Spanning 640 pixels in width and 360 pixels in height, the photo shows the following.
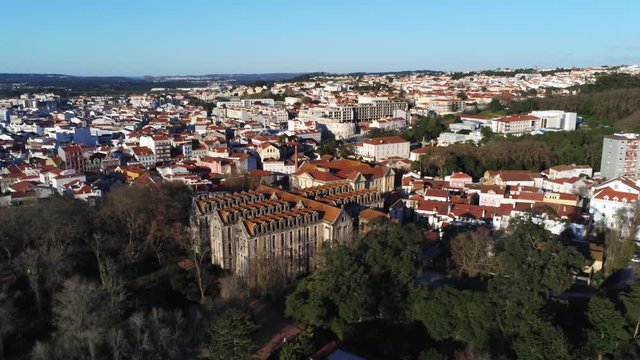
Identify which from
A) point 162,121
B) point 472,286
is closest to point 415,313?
point 472,286

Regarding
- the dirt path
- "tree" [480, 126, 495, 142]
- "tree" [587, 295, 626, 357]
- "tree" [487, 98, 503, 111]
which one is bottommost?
the dirt path

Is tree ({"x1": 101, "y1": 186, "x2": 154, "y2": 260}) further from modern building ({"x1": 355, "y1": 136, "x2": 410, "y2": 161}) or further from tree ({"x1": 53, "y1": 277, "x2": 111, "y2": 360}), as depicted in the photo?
modern building ({"x1": 355, "y1": 136, "x2": 410, "y2": 161})

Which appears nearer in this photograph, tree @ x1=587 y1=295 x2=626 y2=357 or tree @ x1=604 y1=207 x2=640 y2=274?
tree @ x1=587 y1=295 x2=626 y2=357

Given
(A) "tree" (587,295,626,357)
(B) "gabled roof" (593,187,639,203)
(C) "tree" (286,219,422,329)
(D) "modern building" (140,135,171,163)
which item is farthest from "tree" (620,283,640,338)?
(D) "modern building" (140,135,171,163)

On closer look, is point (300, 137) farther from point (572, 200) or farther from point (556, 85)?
point (556, 85)

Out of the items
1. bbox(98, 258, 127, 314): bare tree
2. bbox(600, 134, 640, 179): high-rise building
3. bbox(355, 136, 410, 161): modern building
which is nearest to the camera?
bbox(98, 258, 127, 314): bare tree

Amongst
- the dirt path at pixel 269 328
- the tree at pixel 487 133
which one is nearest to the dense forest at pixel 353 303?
the dirt path at pixel 269 328
